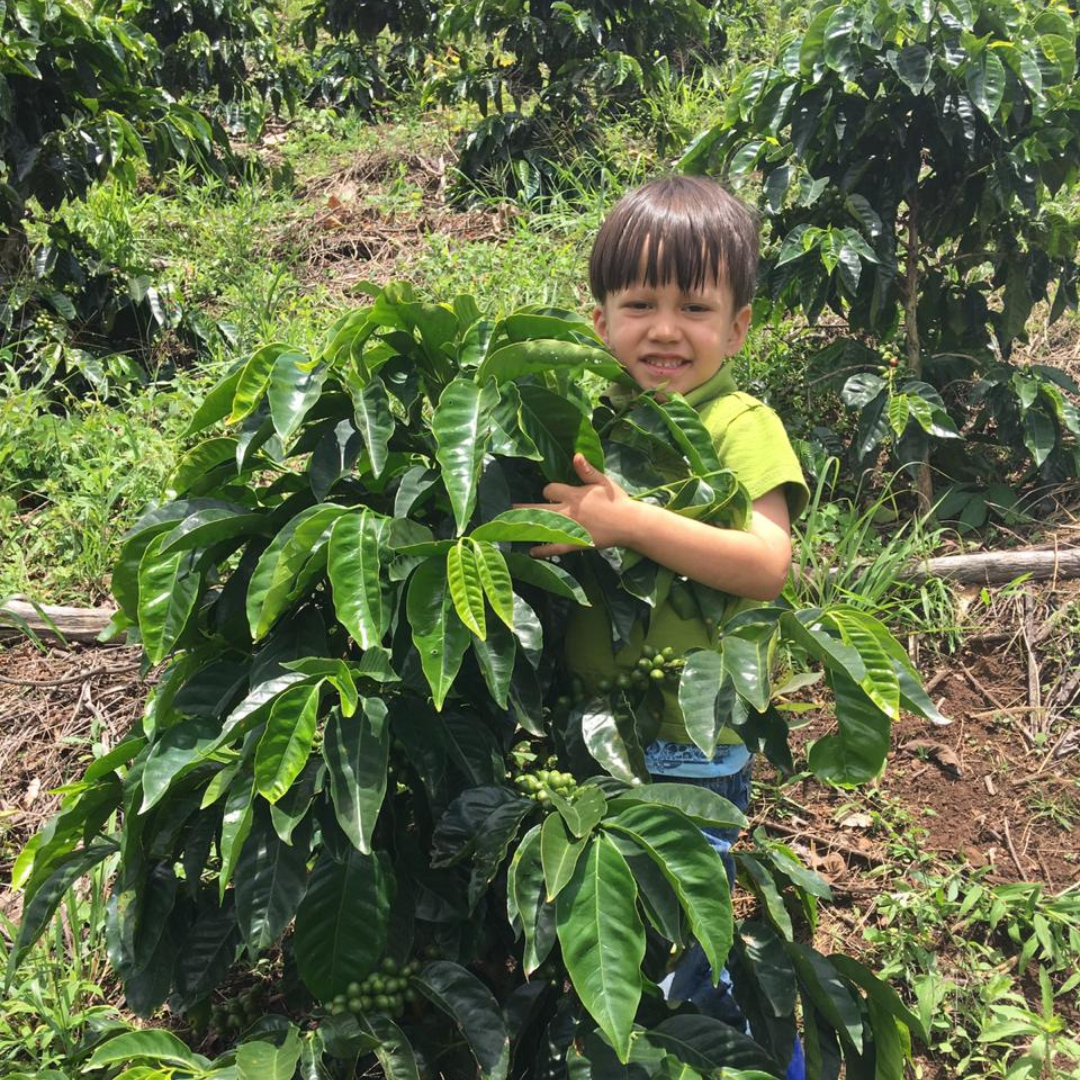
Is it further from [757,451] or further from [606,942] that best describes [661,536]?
[606,942]

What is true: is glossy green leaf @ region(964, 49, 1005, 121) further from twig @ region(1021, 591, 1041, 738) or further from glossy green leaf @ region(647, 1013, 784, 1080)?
glossy green leaf @ region(647, 1013, 784, 1080)

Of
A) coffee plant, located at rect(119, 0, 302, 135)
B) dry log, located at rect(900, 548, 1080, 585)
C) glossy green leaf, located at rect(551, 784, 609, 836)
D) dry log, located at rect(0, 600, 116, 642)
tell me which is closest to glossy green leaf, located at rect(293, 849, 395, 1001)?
glossy green leaf, located at rect(551, 784, 609, 836)

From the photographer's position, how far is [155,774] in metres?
1.31

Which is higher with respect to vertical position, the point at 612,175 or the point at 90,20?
the point at 90,20

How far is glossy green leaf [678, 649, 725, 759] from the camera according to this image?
1265 mm

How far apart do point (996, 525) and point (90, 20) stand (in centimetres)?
367

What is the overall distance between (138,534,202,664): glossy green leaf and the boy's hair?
0.89 m

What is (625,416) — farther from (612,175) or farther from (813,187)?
(612,175)

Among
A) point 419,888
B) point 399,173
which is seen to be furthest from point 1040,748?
point 399,173

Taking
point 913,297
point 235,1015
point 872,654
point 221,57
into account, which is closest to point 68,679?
point 235,1015

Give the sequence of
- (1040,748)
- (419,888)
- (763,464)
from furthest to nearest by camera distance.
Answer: (1040,748), (763,464), (419,888)

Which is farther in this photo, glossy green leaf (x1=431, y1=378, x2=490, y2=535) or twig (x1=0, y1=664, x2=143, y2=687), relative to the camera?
twig (x1=0, y1=664, x2=143, y2=687)

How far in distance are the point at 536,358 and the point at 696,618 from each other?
1.61 feet

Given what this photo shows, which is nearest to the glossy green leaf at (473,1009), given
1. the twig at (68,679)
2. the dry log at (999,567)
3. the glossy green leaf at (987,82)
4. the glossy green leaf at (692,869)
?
the glossy green leaf at (692,869)
